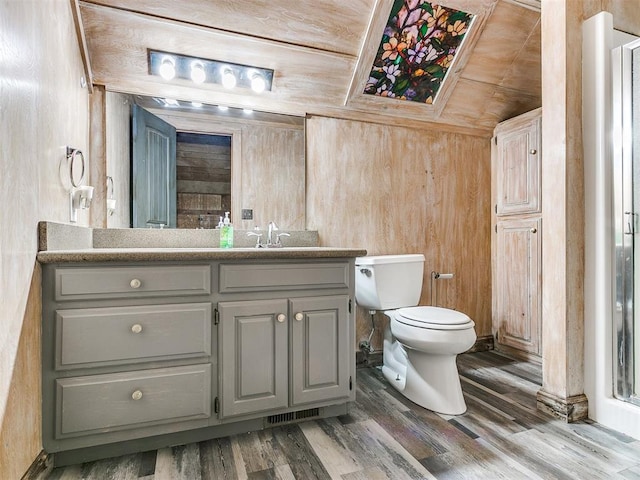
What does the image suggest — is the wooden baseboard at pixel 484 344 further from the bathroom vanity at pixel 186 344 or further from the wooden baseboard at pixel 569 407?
the bathroom vanity at pixel 186 344

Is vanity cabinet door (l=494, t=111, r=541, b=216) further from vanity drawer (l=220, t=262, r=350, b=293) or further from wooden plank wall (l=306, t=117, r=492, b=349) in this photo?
vanity drawer (l=220, t=262, r=350, b=293)

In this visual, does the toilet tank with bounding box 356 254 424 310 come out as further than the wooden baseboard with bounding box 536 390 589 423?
Yes

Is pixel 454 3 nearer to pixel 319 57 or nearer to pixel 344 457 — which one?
pixel 319 57

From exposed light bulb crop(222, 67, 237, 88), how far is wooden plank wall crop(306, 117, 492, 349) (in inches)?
20.9

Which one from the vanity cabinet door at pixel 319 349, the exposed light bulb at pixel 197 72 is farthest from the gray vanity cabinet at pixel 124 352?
the exposed light bulb at pixel 197 72

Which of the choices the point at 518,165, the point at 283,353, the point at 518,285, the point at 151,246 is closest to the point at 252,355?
the point at 283,353

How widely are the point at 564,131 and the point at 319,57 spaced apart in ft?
4.56

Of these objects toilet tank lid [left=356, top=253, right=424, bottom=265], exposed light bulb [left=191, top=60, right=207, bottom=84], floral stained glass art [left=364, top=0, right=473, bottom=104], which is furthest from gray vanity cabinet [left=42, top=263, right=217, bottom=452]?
floral stained glass art [left=364, top=0, right=473, bottom=104]

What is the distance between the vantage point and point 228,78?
2055 mm

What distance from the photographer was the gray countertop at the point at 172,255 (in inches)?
50.3

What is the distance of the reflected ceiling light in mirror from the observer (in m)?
1.94

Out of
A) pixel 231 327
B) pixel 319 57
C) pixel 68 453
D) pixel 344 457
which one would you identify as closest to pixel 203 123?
pixel 319 57

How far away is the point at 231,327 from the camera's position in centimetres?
151

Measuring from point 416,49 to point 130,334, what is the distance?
7.47 feet
